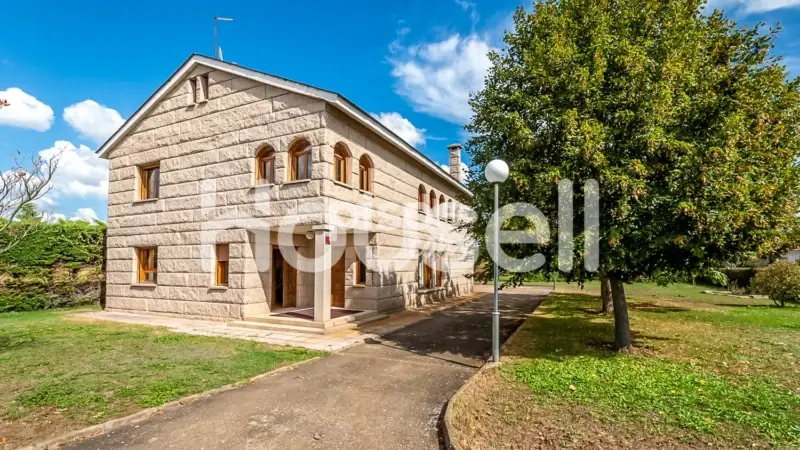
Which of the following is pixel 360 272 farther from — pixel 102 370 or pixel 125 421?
pixel 125 421

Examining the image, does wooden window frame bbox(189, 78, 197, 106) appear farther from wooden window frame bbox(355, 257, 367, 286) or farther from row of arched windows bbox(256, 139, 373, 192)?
wooden window frame bbox(355, 257, 367, 286)

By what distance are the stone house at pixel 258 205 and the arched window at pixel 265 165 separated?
38 millimetres

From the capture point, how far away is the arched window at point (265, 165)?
12.6 metres

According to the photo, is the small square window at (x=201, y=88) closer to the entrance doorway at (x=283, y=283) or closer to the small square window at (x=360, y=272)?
the entrance doorway at (x=283, y=283)

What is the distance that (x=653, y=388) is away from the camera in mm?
5840

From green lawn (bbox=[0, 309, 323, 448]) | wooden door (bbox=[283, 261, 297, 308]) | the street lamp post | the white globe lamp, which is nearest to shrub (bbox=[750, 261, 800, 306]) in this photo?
the street lamp post

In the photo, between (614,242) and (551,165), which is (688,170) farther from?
(551,165)

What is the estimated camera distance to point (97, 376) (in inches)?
267

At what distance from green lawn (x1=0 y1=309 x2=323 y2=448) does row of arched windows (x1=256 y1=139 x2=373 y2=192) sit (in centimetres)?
512

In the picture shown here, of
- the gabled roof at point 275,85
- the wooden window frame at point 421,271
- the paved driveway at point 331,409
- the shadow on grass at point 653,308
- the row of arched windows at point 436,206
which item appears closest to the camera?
the paved driveway at point 331,409

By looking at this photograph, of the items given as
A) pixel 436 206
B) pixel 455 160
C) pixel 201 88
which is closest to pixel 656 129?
pixel 436 206

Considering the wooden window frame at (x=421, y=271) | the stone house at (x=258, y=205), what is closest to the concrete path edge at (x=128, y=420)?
the stone house at (x=258, y=205)

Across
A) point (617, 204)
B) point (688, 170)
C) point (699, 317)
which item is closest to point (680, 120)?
point (688, 170)

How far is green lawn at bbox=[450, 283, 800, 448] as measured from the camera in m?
4.45
